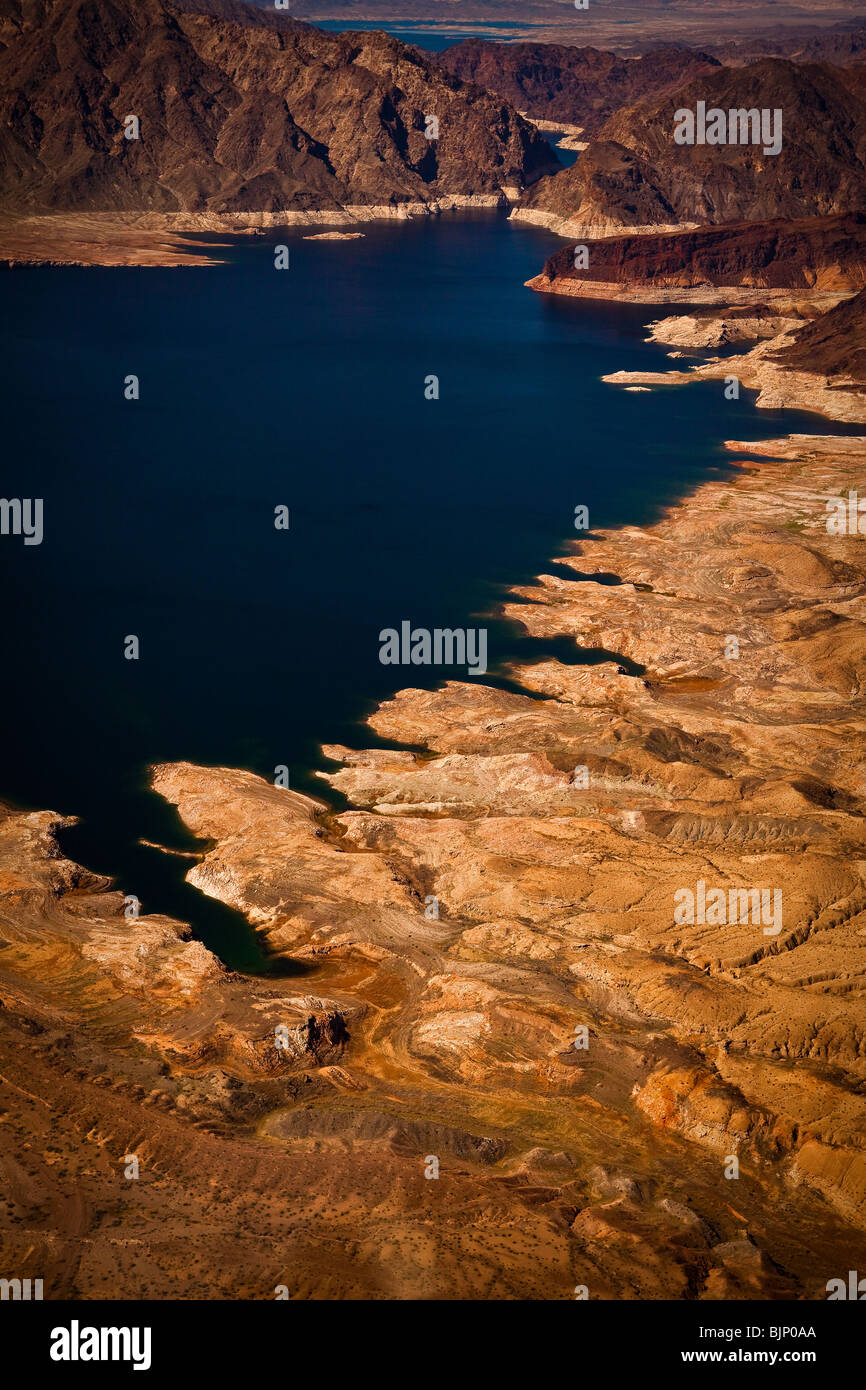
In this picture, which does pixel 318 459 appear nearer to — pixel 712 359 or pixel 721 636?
pixel 721 636

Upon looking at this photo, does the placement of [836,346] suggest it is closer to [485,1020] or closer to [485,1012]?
[485,1012]

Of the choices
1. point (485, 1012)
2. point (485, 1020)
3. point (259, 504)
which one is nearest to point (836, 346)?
point (259, 504)

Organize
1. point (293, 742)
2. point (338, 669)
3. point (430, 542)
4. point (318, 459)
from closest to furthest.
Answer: point (293, 742)
point (338, 669)
point (430, 542)
point (318, 459)

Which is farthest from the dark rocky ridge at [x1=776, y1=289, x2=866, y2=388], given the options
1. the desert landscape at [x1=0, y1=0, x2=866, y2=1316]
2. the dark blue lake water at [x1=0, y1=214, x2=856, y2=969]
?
the desert landscape at [x1=0, y1=0, x2=866, y2=1316]

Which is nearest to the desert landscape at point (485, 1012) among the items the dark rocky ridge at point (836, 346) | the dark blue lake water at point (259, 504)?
the dark blue lake water at point (259, 504)

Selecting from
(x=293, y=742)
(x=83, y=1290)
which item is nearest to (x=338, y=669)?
(x=293, y=742)
